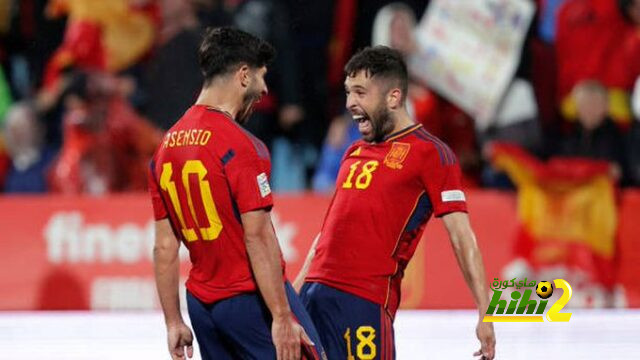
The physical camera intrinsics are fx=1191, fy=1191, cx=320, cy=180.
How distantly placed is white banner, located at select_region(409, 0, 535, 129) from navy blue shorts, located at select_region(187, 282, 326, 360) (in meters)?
6.99

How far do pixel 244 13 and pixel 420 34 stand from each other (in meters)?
1.69

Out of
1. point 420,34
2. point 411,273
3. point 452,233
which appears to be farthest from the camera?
point 420,34

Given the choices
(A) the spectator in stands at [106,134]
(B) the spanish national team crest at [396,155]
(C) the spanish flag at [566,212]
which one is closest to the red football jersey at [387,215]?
(B) the spanish national team crest at [396,155]

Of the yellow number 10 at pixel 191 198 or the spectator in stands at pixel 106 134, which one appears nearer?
the yellow number 10 at pixel 191 198

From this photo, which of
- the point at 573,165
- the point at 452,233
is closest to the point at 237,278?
the point at 452,233

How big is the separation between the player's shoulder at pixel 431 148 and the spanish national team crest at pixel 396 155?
1.5 inches

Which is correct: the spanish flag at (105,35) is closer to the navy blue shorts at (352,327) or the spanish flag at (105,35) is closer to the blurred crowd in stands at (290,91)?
the blurred crowd in stands at (290,91)

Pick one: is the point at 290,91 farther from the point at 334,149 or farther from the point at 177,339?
the point at 177,339

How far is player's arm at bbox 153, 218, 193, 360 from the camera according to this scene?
4691mm

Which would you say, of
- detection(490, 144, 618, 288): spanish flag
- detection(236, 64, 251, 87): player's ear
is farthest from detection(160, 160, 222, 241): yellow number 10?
detection(490, 144, 618, 288): spanish flag

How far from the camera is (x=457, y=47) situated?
1148 cm

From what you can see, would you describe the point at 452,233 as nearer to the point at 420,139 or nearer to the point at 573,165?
the point at 420,139

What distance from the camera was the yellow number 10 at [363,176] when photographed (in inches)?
211

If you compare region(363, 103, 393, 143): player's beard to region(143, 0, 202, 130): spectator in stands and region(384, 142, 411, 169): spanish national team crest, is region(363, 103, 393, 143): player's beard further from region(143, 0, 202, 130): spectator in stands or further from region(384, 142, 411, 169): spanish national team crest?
region(143, 0, 202, 130): spectator in stands
